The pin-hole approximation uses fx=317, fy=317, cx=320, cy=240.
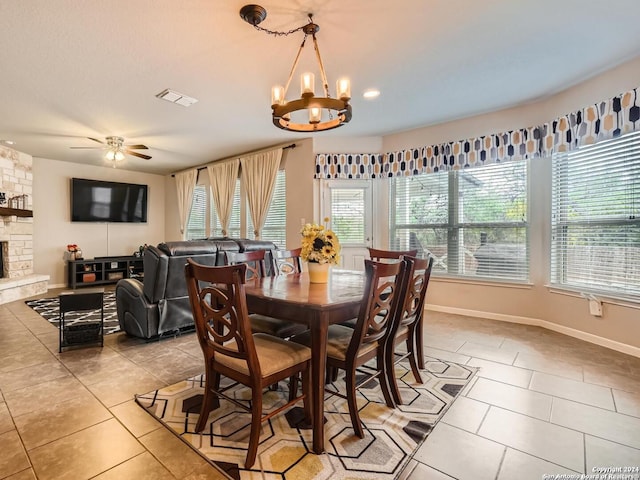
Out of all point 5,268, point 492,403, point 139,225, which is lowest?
point 492,403

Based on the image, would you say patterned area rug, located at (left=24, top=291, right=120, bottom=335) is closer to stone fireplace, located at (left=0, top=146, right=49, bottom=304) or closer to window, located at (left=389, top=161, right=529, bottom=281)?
stone fireplace, located at (left=0, top=146, right=49, bottom=304)

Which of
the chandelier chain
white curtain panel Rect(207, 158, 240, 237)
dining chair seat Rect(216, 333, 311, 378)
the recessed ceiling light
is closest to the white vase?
dining chair seat Rect(216, 333, 311, 378)

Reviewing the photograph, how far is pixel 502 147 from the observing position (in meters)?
4.00

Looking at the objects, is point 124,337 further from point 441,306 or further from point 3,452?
point 441,306

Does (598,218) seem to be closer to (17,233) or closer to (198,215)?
(198,215)

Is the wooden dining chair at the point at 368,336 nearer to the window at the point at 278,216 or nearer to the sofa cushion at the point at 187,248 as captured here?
the sofa cushion at the point at 187,248

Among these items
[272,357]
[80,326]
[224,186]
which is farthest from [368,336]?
[224,186]

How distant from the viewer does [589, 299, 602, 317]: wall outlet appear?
3221mm

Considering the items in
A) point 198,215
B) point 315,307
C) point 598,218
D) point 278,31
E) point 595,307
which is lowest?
point 595,307

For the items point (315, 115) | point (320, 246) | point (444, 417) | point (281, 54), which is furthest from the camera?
point (281, 54)

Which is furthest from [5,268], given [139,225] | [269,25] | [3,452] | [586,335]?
[586,335]

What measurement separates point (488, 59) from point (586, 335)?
9.77ft

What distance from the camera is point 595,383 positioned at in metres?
2.41

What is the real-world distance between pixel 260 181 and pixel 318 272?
12.5 feet
